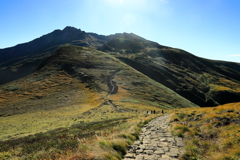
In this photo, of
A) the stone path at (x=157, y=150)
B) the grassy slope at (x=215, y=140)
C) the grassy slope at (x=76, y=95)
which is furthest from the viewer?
the grassy slope at (x=76, y=95)

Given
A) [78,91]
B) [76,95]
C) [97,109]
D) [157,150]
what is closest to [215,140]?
[157,150]

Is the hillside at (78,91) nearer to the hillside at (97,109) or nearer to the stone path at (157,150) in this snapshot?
the hillside at (97,109)

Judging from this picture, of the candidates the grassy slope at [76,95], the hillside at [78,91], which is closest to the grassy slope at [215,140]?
the grassy slope at [76,95]

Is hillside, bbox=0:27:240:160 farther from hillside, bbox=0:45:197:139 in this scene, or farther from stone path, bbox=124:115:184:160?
stone path, bbox=124:115:184:160

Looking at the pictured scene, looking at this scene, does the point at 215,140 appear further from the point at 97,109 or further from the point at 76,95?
the point at 76,95

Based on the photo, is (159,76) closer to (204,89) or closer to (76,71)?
(204,89)

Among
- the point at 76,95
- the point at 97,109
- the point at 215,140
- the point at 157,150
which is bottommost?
the point at 97,109

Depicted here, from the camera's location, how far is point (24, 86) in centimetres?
7706

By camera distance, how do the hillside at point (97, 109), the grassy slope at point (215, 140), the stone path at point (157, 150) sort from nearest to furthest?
the grassy slope at point (215, 140), the stone path at point (157, 150), the hillside at point (97, 109)

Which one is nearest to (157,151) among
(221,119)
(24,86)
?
(221,119)

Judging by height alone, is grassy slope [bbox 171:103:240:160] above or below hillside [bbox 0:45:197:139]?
above

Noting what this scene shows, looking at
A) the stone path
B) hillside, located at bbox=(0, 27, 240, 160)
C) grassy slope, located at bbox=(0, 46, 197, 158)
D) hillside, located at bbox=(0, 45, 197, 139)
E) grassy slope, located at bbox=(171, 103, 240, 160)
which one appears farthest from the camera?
hillside, located at bbox=(0, 45, 197, 139)

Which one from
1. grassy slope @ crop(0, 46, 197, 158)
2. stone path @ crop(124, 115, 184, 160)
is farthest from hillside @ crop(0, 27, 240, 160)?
stone path @ crop(124, 115, 184, 160)

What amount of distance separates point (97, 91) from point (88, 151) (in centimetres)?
6828
